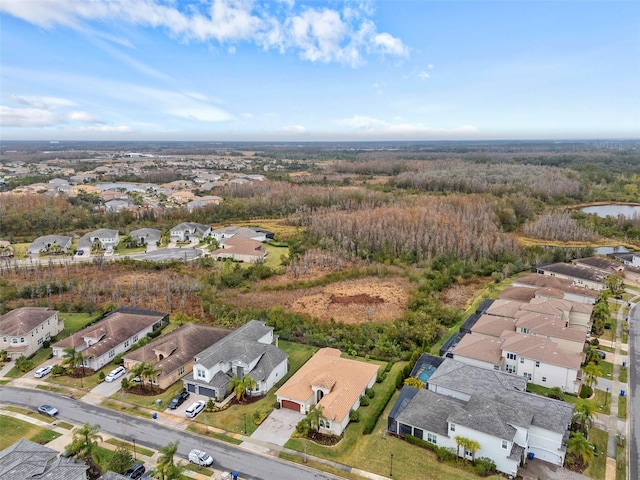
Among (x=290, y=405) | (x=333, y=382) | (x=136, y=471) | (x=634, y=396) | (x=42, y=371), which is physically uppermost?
(x=333, y=382)

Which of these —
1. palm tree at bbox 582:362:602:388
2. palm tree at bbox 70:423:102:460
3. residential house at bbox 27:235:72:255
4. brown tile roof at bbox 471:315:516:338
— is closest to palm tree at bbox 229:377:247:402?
palm tree at bbox 70:423:102:460

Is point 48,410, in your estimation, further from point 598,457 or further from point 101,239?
point 101,239

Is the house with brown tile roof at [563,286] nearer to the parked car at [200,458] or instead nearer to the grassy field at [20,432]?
the parked car at [200,458]

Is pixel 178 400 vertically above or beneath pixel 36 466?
beneath

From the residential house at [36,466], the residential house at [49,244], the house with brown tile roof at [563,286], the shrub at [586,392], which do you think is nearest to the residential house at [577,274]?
the house with brown tile roof at [563,286]

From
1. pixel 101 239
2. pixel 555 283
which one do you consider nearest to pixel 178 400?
pixel 555 283

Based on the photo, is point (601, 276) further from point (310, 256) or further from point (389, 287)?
point (310, 256)
